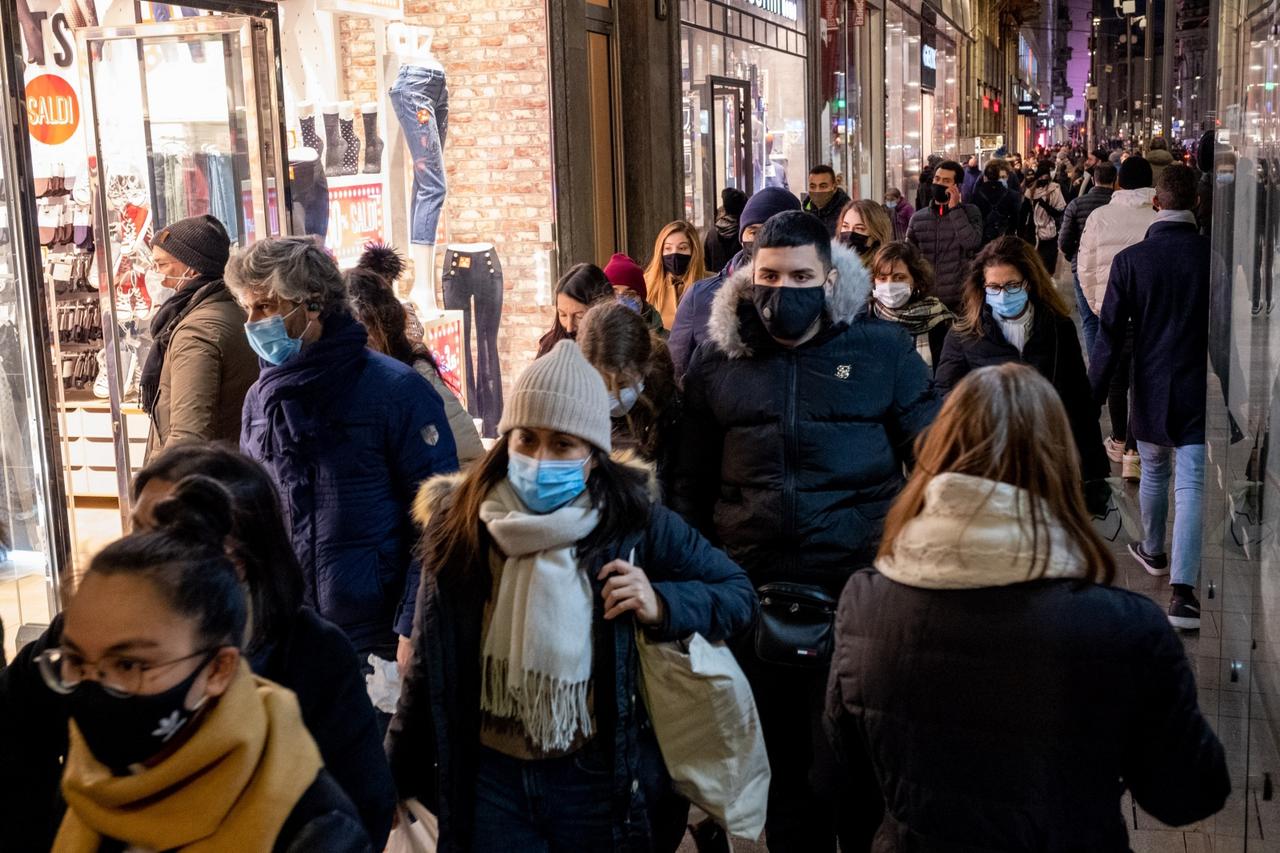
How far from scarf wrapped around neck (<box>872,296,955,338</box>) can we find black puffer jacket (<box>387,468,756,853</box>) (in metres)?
4.46

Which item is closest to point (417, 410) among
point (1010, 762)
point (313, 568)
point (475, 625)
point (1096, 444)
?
point (313, 568)

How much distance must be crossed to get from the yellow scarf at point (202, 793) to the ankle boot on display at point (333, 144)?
638 centimetres

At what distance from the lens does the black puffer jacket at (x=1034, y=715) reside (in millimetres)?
2500

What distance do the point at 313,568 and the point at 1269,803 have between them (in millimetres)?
2461

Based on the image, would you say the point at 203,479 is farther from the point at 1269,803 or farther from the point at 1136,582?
the point at 1136,582

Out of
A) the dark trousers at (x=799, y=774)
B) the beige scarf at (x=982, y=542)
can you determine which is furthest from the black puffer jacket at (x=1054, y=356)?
the beige scarf at (x=982, y=542)

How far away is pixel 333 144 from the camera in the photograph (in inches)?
324

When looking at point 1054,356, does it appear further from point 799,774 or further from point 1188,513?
point 799,774

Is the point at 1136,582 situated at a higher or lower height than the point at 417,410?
lower

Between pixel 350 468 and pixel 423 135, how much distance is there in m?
5.59

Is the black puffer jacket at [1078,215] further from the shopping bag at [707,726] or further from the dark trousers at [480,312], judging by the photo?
the shopping bag at [707,726]

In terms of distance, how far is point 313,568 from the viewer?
398 cm

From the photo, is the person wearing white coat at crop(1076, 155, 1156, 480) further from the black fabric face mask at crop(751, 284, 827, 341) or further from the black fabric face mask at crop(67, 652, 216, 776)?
the black fabric face mask at crop(67, 652, 216, 776)

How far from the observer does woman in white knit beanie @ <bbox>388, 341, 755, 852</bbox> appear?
290cm
